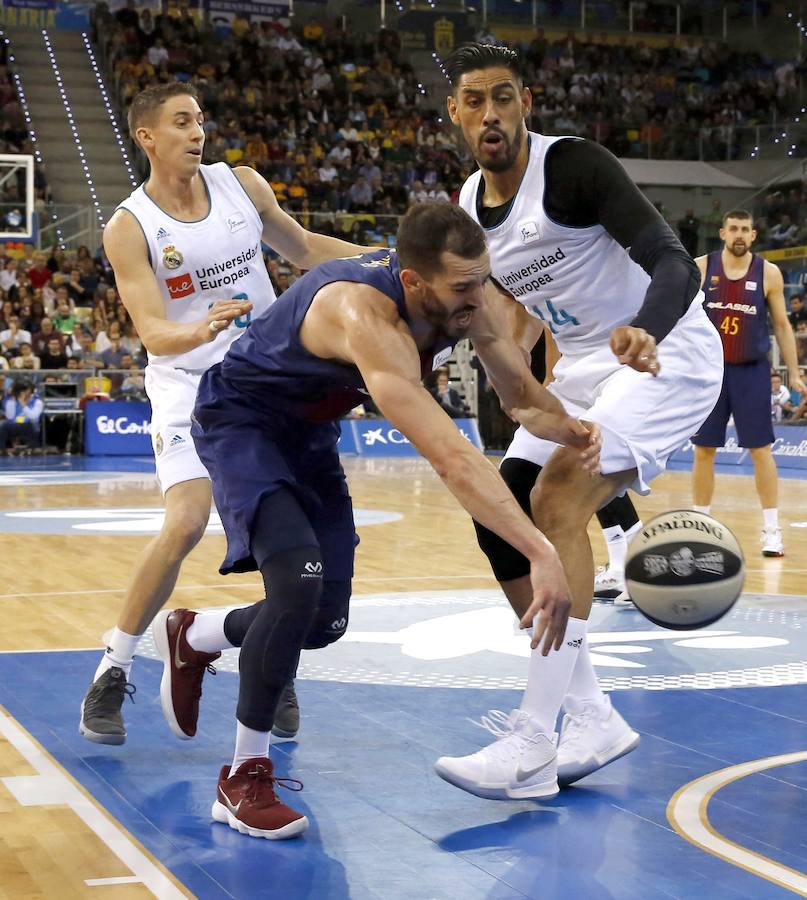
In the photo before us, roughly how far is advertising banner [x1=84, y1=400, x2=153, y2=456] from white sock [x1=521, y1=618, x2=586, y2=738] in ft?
50.9

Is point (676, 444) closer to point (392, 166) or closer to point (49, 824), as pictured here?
point (49, 824)

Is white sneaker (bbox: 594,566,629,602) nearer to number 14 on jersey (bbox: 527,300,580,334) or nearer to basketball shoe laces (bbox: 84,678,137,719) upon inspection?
number 14 on jersey (bbox: 527,300,580,334)

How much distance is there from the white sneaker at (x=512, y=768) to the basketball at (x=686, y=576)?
676mm

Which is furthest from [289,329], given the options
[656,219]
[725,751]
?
[725,751]

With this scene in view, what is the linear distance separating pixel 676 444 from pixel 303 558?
1330mm

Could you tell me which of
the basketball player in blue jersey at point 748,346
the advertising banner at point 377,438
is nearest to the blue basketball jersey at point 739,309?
the basketball player in blue jersey at point 748,346

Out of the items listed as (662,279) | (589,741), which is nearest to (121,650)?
(589,741)

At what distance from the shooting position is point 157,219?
512 centimetres

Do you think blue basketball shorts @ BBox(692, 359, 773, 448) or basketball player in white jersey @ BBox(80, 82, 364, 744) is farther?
blue basketball shorts @ BBox(692, 359, 773, 448)

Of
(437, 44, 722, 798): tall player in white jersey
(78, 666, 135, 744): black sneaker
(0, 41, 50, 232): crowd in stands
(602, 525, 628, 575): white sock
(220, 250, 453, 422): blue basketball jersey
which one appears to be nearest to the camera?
(220, 250, 453, 422): blue basketball jersey

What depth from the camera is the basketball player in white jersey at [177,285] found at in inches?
183

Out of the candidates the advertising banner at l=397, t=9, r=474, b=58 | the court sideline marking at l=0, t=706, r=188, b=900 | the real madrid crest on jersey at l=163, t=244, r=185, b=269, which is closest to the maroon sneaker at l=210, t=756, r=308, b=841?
the court sideline marking at l=0, t=706, r=188, b=900

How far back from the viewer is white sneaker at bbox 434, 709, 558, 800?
389 cm

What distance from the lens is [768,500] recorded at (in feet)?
30.4
